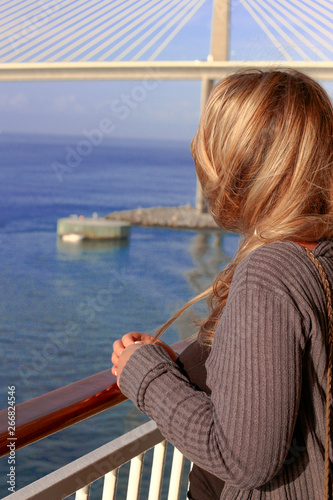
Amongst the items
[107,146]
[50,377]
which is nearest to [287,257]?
[50,377]

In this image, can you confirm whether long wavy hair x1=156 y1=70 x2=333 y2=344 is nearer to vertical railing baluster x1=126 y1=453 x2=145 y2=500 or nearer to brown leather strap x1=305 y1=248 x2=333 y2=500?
brown leather strap x1=305 y1=248 x2=333 y2=500

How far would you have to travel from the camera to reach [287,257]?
43cm

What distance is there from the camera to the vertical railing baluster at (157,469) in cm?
77

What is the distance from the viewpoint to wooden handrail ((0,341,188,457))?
542mm

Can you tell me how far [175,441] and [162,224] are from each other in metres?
25.0

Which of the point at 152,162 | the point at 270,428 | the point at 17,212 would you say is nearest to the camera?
the point at 270,428

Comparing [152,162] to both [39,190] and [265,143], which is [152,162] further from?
[265,143]

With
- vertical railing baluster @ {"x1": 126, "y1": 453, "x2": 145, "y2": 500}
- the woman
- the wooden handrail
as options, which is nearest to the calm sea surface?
vertical railing baluster @ {"x1": 126, "y1": 453, "x2": 145, "y2": 500}

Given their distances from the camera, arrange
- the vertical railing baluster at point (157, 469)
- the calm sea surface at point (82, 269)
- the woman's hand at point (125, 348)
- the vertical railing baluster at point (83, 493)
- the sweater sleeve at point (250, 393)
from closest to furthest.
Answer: the sweater sleeve at point (250, 393) → the woman's hand at point (125, 348) → the vertical railing baluster at point (83, 493) → the vertical railing baluster at point (157, 469) → the calm sea surface at point (82, 269)

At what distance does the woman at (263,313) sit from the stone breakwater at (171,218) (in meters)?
21.0

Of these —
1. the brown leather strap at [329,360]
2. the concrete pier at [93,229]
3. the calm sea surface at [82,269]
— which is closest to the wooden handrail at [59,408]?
the brown leather strap at [329,360]

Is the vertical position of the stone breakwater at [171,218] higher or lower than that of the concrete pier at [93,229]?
higher

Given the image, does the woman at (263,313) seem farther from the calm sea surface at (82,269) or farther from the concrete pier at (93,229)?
the concrete pier at (93,229)

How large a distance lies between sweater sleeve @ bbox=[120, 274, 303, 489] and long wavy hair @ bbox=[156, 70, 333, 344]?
3.3 inches
